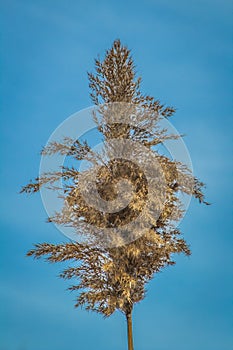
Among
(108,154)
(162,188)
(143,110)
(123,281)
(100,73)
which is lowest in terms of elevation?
(123,281)

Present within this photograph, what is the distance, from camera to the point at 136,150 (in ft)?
68.7

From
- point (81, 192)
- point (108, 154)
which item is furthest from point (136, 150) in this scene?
point (81, 192)

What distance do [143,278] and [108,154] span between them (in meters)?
4.32

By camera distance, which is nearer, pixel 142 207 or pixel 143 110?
pixel 142 207

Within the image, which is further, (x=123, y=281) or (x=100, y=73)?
(x=100, y=73)

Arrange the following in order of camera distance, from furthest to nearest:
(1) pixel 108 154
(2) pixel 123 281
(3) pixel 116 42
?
(3) pixel 116 42 < (1) pixel 108 154 < (2) pixel 123 281

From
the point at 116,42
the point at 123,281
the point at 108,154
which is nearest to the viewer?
the point at 123,281

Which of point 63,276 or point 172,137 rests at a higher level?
point 172,137

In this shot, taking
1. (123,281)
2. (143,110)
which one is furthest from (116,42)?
(123,281)

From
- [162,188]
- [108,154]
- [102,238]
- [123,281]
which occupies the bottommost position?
[123,281]

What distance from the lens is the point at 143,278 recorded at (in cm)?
2047

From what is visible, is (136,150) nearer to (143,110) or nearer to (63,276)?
(143,110)

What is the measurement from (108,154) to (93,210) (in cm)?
210

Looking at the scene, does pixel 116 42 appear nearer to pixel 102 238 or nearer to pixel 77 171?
pixel 77 171
